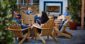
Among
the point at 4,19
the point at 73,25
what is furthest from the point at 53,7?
the point at 4,19

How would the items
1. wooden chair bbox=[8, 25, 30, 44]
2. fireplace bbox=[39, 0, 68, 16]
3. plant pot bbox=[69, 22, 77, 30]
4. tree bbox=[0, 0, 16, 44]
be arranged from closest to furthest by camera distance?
tree bbox=[0, 0, 16, 44], wooden chair bbox=[8, 25, 30, 44], plant pot bbox=[69, 22, 77, 30], fireplace bbox=[39, 0, 68, 16]

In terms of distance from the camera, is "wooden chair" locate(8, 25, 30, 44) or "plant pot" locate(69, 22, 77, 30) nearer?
"wooden chair" locate(8, 25, 30, 44)

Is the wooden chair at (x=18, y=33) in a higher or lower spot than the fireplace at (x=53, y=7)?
lower

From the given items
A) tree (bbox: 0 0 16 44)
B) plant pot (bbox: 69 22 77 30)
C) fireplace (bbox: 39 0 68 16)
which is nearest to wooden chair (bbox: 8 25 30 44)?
tree (bbox: 0 0 16 44)

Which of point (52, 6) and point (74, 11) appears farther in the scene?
point (52, 6)

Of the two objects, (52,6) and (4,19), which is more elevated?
(52,6)

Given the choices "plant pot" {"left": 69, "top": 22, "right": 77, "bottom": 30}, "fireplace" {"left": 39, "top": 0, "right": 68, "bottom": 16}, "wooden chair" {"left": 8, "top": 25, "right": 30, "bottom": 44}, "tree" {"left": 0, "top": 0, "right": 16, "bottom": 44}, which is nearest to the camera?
"tree" {"left": 0, "top": 0, "right": 16, "bottom": 44}

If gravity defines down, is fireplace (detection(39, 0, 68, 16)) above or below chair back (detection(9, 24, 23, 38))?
above

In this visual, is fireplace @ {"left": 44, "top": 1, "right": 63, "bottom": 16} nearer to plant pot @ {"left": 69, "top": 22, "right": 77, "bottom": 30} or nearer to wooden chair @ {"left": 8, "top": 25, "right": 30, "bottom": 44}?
plant pot @ {"left": 69, "top": 22, "right": 77, "bottom": 30}

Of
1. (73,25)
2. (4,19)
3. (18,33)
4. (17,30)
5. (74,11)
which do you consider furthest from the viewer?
(74,11)

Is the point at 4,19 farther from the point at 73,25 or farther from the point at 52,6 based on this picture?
the point at 52,6

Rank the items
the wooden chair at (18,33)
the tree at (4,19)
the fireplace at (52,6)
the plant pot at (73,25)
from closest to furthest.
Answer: the tree at (4,19)
the wooden chair at (18,33)
the plant pot at (73,25)
the fireplace at (52,6)

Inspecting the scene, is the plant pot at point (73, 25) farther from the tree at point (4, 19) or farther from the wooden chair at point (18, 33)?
the tree at point (4, 19)

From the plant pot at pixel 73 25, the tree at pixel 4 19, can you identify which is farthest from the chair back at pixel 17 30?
the plant pot at pixel 73 25
